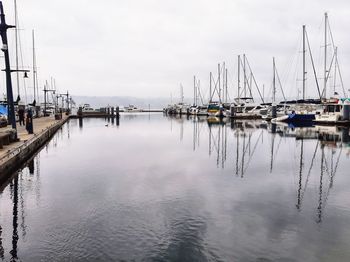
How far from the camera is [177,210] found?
11430 millimetres

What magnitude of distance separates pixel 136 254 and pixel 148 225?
1926 mm

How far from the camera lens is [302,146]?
28.4 meters

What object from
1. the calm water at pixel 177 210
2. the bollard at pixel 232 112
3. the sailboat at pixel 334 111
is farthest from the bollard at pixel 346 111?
the calm water at pixel 177 210

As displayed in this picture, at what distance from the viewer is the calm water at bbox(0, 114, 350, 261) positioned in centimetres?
830

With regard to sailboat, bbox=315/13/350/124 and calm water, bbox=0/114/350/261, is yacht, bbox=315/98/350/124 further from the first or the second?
calm water, bbox=0/114/350/261

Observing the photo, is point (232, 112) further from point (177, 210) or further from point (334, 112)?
point (177, 210)

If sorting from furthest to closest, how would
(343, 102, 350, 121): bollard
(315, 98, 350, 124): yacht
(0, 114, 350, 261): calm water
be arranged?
(315, 98, 350, 124): yacht
(343, 102, 350, 121): bollard
(0, 114, 350, 261): calm water

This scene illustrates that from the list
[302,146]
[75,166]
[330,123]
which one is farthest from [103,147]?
[330,123]

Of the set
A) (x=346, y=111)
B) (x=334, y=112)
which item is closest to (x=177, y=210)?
(x=346, y=111)

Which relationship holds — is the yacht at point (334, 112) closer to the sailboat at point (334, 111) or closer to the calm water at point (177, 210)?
the sailboat at point (334, 111)

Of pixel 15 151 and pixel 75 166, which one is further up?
pixel 15 151

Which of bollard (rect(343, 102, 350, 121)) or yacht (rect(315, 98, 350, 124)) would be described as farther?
yacht (rect(315, 98, 350, 124))

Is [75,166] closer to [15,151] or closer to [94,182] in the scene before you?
[15,151]

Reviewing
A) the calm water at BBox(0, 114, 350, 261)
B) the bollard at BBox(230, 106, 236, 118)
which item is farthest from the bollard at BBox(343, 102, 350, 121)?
the calm water at BBox(0, 114, 350, 261)
